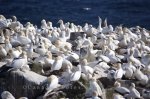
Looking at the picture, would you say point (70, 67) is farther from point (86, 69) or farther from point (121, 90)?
point (121, 90)

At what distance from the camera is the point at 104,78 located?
25312 mm

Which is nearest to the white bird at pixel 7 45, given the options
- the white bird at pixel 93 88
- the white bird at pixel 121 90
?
the white bird at pixel 93 88

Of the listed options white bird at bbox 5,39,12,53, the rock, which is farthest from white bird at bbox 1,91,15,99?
white bird at bbox 5,39,12,53

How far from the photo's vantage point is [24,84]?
23922mm

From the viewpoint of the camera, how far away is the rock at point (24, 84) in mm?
23812

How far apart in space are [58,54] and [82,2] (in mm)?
43849

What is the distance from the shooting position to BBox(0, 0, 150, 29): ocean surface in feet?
196

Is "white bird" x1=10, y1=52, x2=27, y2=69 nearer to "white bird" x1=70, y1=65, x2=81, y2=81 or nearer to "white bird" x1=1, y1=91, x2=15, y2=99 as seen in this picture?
"white bird" x1=1, y1=91, x2=15, y2=99

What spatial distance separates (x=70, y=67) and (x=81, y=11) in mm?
40131

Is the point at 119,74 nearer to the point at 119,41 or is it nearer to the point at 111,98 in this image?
the point at 111,98

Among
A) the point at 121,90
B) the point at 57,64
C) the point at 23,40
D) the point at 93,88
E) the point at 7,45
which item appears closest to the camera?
the point at 93,88

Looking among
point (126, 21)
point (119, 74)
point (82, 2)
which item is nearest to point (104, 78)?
point (119, 74)

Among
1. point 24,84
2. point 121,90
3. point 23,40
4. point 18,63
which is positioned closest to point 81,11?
point 23,40

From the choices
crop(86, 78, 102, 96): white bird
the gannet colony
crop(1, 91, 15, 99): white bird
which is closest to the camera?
crop(1, 91, 15, 99): white bird
